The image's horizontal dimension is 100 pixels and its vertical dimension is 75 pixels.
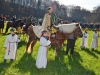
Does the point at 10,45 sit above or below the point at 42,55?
above

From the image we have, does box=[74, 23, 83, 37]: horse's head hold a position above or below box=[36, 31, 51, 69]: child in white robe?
above

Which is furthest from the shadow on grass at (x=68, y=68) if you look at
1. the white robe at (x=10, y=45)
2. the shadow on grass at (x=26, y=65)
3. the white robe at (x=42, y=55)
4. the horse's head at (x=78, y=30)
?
the white robe at (x=10, y=45)

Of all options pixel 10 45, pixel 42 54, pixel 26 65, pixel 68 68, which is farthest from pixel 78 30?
pixel 10 45

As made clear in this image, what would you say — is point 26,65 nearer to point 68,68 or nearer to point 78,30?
point 68,68

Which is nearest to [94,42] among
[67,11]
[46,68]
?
[46,68]

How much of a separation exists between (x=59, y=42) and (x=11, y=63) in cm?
361

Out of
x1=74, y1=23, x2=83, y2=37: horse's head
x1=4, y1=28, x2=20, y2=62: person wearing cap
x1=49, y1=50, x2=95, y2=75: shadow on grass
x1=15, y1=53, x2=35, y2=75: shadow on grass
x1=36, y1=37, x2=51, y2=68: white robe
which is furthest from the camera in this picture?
x1=74, y1=23, x2=83, y2=37: horse's head

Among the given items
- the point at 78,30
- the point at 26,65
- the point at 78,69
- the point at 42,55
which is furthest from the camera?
the point at 78,30

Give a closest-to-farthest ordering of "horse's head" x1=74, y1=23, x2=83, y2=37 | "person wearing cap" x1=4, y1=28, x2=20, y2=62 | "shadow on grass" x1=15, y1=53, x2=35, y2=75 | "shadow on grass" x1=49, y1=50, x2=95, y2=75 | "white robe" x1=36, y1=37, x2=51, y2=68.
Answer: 1. "shadow on grass" x1=15, y1=53, x2=35, y2=75
2. "white robe" x1=36, y1=37, x2=51, y2=68
3. "shadow on grass" x1=49, y1=50, x2=95, y2=75
4. "person wearing cap" x1=4, y1=28, x2=20, y2=62
5. "horse's head" x1=74, y1=23, x2=83, y2=37

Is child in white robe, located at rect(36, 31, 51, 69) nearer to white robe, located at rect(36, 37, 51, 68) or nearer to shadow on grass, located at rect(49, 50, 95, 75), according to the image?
white robe, located at rect(36, 37, 51, 68)

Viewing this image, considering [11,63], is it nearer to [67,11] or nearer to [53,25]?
[53,25]

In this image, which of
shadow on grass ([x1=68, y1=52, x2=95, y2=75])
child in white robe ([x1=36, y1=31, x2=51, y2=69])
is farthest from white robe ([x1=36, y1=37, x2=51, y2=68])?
shadow on grass ([x1=68, y1=52, x2=95, y2=75])

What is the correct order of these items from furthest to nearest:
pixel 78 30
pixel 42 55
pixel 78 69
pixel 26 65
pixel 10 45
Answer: pixel 78 30, pixel 10 45, pixel 26 65, pixel 78 69, pixel 42 55

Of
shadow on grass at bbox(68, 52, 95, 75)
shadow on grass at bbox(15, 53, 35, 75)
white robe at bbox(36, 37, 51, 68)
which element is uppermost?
white robe at bbox(36, 37, 51, 68)
